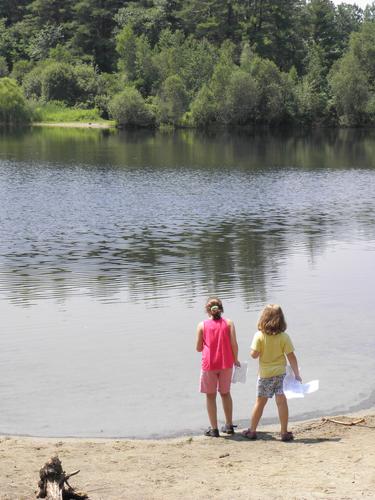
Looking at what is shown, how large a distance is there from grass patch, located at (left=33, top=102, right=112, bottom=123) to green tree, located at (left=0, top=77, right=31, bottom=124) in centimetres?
226

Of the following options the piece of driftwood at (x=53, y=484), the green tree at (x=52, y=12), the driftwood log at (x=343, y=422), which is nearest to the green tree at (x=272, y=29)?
the green tree at (x=52, y=12)

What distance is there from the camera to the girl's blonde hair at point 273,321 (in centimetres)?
1013

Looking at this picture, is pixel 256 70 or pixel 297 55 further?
pixel 297 55

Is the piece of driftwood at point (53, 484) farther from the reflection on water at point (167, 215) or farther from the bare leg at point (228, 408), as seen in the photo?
the reflection on water at point (167, 215)

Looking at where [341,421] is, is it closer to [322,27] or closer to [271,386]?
[271,386]

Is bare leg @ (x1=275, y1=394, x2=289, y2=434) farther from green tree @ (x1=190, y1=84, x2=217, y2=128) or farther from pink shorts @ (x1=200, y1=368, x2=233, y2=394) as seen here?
green tree @ (x1=190, y1=84, x2=217, y2=128)

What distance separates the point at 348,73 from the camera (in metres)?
107

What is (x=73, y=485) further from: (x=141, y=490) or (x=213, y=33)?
(x=213, y=33)

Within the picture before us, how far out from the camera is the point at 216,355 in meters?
10.5

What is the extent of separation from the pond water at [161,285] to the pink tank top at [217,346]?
1324mm

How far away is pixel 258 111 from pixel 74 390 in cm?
9593

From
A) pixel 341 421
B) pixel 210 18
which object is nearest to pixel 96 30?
pixel 210 18

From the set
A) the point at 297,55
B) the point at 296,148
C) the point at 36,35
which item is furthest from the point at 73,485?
the point at 36,35

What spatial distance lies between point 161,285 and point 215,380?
10.5 metres
